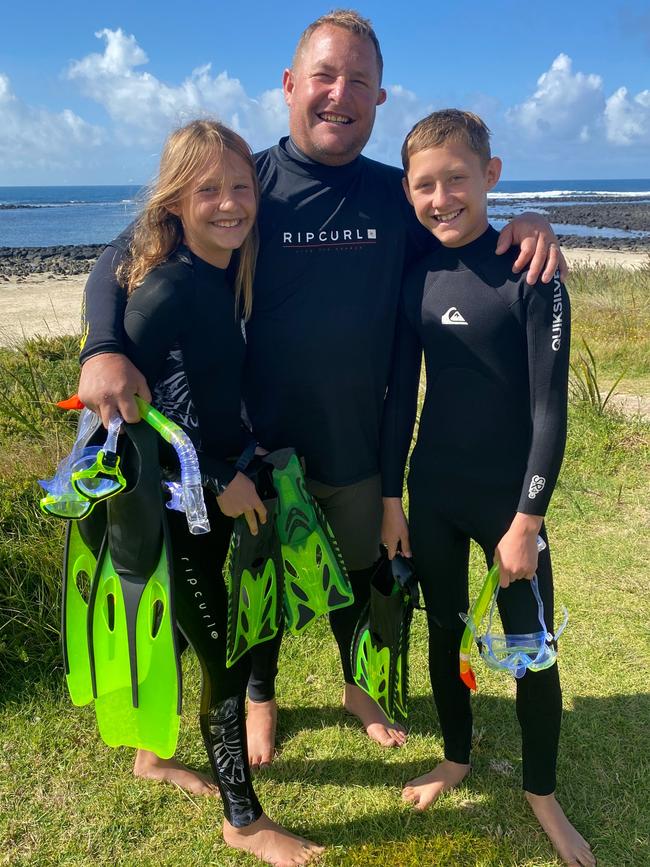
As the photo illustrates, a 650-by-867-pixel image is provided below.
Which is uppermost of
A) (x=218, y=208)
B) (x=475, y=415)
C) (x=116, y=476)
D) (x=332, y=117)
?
(x=332, y=117)

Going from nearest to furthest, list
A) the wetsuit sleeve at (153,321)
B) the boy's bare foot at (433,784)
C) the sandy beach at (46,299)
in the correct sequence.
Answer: the wetsuit sleeve at (153,321)
the boy's bare foot at (433,784)
the sandy beach at (46,299)

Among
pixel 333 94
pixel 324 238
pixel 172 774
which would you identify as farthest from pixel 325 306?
pixel 172 774

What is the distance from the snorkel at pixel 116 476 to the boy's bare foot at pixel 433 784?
5.06 ft

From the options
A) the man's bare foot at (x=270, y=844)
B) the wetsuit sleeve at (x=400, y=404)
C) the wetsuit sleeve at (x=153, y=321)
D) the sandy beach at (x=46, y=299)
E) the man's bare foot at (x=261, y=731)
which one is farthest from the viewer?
the sandy beach at (x=46, y=299)

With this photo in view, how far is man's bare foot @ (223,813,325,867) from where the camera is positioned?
2.50 metres

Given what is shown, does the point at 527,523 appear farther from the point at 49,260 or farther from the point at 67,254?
the point at 67,254

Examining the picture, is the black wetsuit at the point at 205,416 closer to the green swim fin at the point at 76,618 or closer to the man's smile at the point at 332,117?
the green swim fin at the point at 76,618

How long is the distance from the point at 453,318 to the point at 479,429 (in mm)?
399

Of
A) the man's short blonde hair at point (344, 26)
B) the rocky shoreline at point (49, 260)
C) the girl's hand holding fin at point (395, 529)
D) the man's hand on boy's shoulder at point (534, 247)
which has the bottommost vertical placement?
the rocky shoreline at point (49, 260)

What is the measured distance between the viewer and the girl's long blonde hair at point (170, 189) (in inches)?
89.7

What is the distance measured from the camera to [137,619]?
2242mm

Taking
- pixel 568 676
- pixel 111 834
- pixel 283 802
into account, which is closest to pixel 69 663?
Result: pixel 111 834

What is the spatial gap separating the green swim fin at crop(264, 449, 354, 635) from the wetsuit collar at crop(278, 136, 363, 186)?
1229mm

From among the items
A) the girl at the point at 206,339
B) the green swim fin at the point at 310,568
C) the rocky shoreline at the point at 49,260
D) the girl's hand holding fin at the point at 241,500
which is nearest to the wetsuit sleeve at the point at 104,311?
the girl at the point at 206,339
